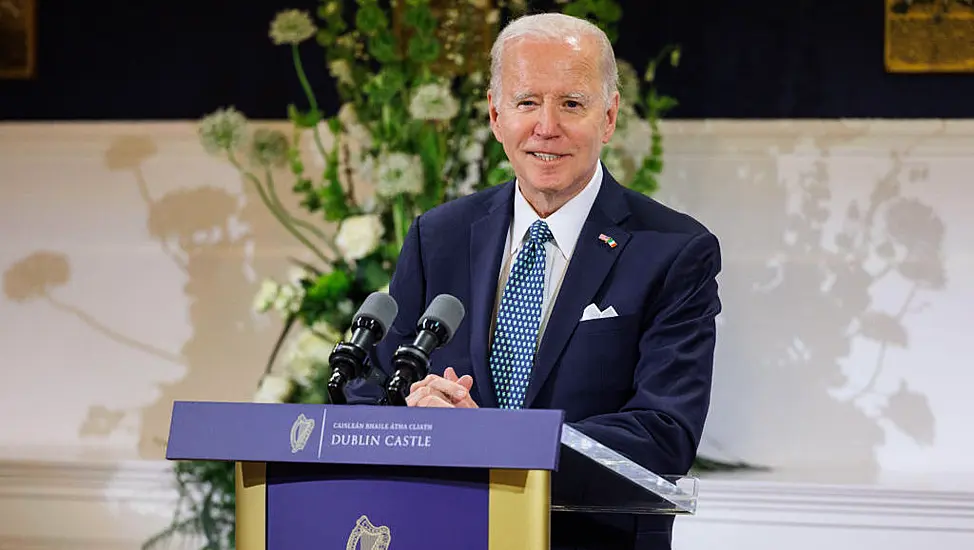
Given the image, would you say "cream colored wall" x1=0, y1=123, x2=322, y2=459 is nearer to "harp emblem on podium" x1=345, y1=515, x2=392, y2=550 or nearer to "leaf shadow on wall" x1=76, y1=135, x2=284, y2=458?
"leaf shadow on wall" x1=76, y1=135, x2=284, y2=458

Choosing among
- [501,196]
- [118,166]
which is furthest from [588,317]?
[118,166]

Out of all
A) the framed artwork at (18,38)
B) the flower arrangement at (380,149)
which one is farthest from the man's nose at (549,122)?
the framed artwork at (18,38)

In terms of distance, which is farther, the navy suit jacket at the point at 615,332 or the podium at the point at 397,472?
the navy suit jacket at the point at 615,332

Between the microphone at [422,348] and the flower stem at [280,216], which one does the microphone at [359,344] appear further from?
the flower stem at [280,216]

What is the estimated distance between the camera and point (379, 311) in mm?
1647

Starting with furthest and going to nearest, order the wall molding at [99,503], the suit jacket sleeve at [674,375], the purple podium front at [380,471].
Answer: the wall molding at [99,503], the suit jacket sleeve at [674,375], the purple podium front at [380,471]

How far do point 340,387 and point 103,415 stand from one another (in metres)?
2.81

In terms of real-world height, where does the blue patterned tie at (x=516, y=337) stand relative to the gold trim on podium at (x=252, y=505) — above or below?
above

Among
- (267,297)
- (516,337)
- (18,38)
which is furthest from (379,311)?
(18,38)

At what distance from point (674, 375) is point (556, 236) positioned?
30 centimetres

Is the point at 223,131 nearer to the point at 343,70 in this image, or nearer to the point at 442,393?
the point at 343,70

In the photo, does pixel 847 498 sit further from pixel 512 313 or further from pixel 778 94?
pixel 512 313

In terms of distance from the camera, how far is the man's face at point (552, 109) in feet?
6.61

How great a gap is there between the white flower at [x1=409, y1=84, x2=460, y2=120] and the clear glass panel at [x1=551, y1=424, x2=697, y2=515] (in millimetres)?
1837
